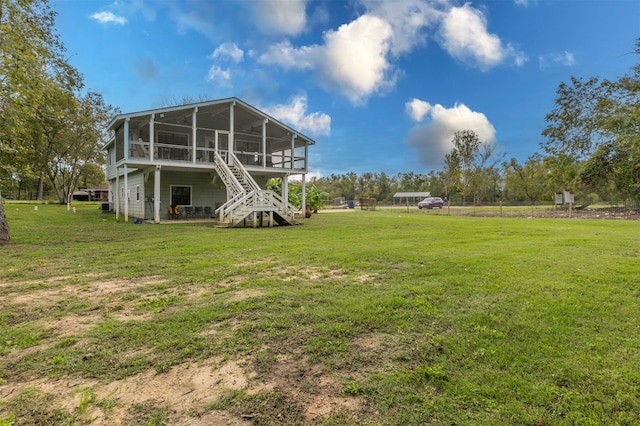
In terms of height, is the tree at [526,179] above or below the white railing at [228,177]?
above

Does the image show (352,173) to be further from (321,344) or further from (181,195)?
(321,344)

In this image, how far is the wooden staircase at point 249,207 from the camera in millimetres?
13305

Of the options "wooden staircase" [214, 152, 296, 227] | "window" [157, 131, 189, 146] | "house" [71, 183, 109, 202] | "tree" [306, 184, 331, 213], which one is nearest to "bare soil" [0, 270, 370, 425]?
"wooden staircase" [214, 152, 296, 227]

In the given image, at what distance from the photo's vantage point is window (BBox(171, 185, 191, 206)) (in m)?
Result: 18.6

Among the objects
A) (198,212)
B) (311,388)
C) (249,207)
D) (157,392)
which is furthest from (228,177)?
(311,388)

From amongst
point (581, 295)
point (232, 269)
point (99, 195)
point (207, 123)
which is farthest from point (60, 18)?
point (99, 195)

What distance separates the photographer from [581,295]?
4.21m

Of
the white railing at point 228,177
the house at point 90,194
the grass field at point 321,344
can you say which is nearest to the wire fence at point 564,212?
the white railing at point 228,177

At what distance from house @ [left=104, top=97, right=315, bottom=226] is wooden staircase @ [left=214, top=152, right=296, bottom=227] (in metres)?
0.05

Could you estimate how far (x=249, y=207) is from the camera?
43.8 feet

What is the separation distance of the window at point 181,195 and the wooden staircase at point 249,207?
4309mm

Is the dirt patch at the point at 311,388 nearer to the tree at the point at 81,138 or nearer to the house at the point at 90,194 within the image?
the tree at the point at 81,138

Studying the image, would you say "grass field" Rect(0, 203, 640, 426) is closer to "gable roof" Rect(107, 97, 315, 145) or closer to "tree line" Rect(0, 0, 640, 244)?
"tree line" Rect(0, 0, 640, 244)

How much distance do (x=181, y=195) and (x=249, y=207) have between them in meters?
7.43
